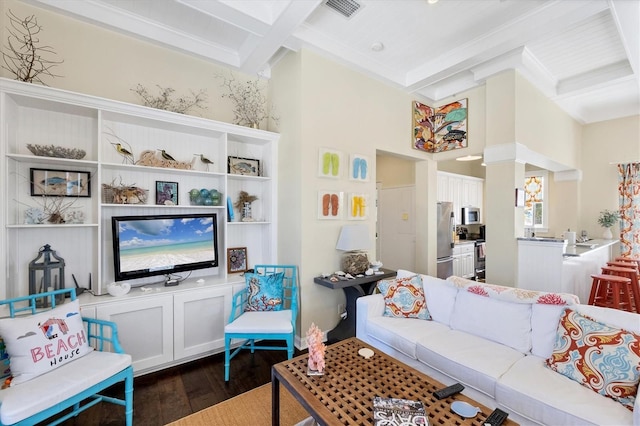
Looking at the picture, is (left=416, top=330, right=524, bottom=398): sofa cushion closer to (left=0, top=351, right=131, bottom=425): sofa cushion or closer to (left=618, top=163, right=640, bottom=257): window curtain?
(left=0, top=351, right=131, bottom=425): sofa cushion

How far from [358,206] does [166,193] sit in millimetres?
2147

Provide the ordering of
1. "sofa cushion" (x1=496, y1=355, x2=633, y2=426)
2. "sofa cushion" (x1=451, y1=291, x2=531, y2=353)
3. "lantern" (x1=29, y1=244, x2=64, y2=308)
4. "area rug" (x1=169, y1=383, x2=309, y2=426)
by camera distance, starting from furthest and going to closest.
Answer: "lantern" (x1=29, y1=244, x2=64, y2=308), "sofa cushion" (x1=451, y1=291, x2=531, y2=353), "area rug" (x1=169, y1=383, x2=309, y2=426), "sofa cushion" (x1=496, y1=355, x2=633, y2=426)

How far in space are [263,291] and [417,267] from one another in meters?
2.83

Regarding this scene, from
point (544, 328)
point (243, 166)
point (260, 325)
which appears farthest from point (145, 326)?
point (544, 328)

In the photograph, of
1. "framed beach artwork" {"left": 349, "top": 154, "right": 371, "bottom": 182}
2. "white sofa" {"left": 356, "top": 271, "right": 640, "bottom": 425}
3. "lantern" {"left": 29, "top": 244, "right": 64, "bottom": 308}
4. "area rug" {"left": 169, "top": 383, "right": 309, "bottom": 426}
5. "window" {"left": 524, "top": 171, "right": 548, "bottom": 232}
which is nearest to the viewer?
"white sofa" {"left": 356, "top": 271, "right": 640, "bottom": 425}

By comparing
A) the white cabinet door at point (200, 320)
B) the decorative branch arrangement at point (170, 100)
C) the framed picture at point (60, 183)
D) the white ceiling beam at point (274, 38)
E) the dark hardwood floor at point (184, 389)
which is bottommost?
the dark hardwood floor at point (184, 389)

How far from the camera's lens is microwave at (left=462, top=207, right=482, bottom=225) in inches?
244

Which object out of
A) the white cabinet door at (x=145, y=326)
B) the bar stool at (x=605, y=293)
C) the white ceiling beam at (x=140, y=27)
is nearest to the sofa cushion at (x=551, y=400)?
the bar stool at (x=605, y=293)

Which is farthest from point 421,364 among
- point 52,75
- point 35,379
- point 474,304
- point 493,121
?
point 52,75

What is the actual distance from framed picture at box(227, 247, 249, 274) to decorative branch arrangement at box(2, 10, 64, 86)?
2241 millimetres

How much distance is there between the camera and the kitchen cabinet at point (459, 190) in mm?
5746

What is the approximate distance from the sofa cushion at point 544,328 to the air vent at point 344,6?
291 cm

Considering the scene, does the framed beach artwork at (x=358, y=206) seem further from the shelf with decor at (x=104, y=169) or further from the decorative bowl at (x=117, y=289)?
the decorative bowl at (x=117, y=289)

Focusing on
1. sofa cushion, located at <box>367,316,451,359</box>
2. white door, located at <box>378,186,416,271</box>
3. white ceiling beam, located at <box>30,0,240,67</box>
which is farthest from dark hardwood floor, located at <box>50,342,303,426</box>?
white ceiling beam, located at <box>30,0,240,67</box>
